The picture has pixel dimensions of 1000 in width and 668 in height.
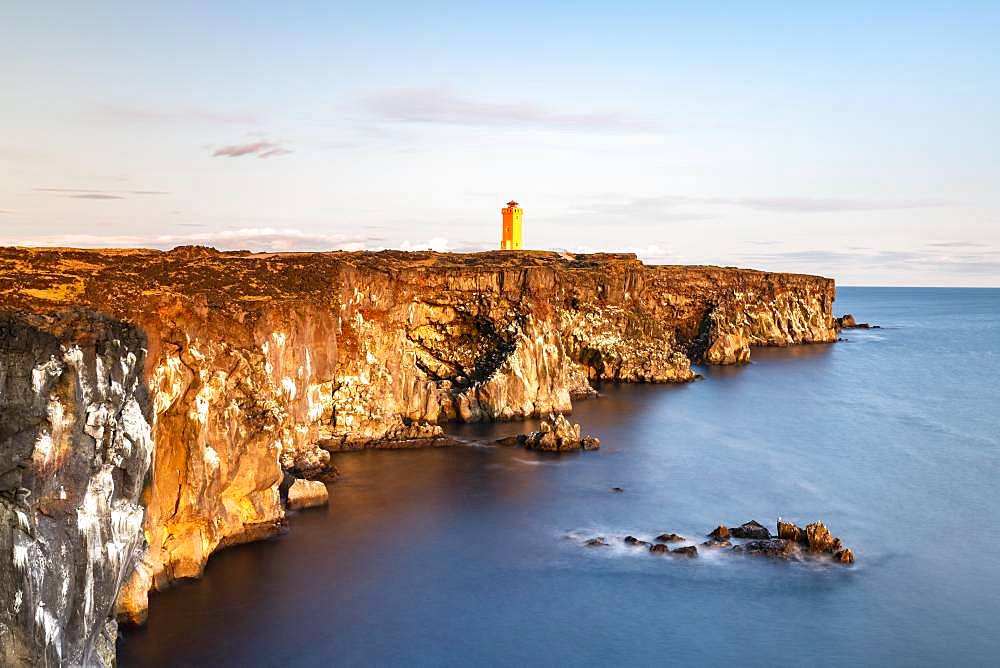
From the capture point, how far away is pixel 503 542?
41.6 meters

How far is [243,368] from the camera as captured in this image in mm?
37562

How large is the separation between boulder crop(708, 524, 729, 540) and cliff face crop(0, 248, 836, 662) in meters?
19.8

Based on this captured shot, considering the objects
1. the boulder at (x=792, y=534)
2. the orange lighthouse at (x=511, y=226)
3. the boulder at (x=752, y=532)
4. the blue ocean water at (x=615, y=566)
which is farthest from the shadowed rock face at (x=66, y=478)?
the orange lighthouse at (x=511, y=226)

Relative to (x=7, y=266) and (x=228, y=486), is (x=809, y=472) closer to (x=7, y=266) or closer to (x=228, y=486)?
(x=228, y=486)

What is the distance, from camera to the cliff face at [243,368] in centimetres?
1975

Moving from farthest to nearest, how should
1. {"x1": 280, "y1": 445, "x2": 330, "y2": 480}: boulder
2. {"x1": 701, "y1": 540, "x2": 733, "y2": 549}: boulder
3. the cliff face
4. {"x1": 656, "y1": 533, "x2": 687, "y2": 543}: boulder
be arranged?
{"x1": 280, "y1": 445, "x2": 330, "y2": 480}: boulder
{"x1": 656, "y1": 533, "x2": 687, "y2": 543}: boulder
{"x1": 701, "y1": 540, "x2": 733, "y2": 549}: boulder
the cliff face

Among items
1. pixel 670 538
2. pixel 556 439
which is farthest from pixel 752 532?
pixel 556 439

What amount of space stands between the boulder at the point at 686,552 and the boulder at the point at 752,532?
9.55 ft

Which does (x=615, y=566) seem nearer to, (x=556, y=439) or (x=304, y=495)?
(x=304, y=495)

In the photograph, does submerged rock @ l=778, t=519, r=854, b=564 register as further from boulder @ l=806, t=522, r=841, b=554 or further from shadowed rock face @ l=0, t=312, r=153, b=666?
shadowed rock face @ l=0, t=312, r=153, b=666

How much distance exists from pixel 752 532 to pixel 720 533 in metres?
1.46

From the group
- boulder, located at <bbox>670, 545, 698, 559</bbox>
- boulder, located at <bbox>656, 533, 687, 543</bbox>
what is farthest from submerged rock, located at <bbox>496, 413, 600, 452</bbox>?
boulder, located at <bbox>670, 545, 698, 559</bbox>

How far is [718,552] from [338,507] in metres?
18.3

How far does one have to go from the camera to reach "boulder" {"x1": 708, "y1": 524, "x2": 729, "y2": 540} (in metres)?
41.3
